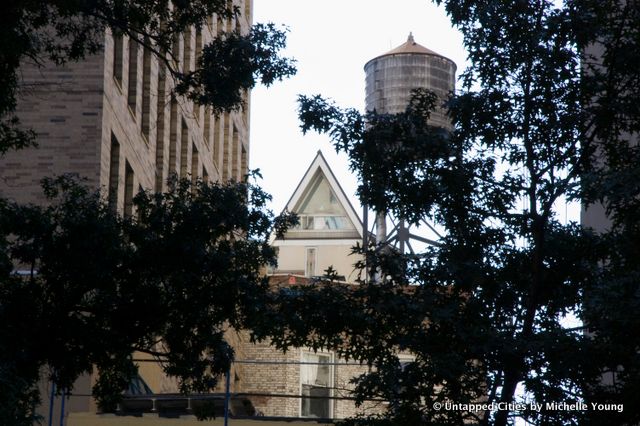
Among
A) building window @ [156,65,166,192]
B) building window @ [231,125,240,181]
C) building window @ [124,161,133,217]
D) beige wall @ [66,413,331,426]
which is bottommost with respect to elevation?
beige wall @ [66,413,331,426]

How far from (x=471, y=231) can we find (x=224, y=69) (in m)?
5.40

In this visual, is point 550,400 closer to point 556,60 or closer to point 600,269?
point 600,269

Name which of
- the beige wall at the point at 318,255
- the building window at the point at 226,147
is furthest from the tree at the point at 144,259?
the beige wall at the point at 318,255

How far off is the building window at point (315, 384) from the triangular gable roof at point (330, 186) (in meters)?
13.5

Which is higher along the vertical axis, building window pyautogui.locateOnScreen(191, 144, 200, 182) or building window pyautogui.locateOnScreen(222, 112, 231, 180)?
building window pyautogui.locateOnScreen(222, 112, 231, 180)

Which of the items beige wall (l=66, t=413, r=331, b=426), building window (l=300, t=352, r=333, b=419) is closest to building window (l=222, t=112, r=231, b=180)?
building window (l=300, t=352, r=333, b=419)

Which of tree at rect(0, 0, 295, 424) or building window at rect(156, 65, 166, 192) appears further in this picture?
building window at rect(156, 65, 166, 192)

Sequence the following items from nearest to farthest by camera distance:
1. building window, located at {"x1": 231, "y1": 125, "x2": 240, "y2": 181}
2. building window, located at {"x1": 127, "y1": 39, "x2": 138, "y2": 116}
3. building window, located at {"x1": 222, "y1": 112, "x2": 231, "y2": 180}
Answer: building window, located at {"x1": 127, "y1": 39, "x2": 138, "y2": 116}
building window, located at {"x1": 222, "y1": 112, "x2": 231, "y2": 180}
building window, located at {"x1": 231, "y1": 125, "x2": 240, "y2": 181}

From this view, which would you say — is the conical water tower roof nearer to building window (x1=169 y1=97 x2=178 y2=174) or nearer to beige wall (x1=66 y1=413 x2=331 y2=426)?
building window (x1=169 y1=97 x2=178 y2=174)

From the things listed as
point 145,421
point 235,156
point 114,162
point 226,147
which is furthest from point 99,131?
point 235,156

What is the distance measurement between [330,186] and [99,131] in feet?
90.2

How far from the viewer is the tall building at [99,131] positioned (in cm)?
3028

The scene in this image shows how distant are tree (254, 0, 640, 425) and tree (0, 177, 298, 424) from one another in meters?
3.50

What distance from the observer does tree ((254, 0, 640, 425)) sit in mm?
14883
